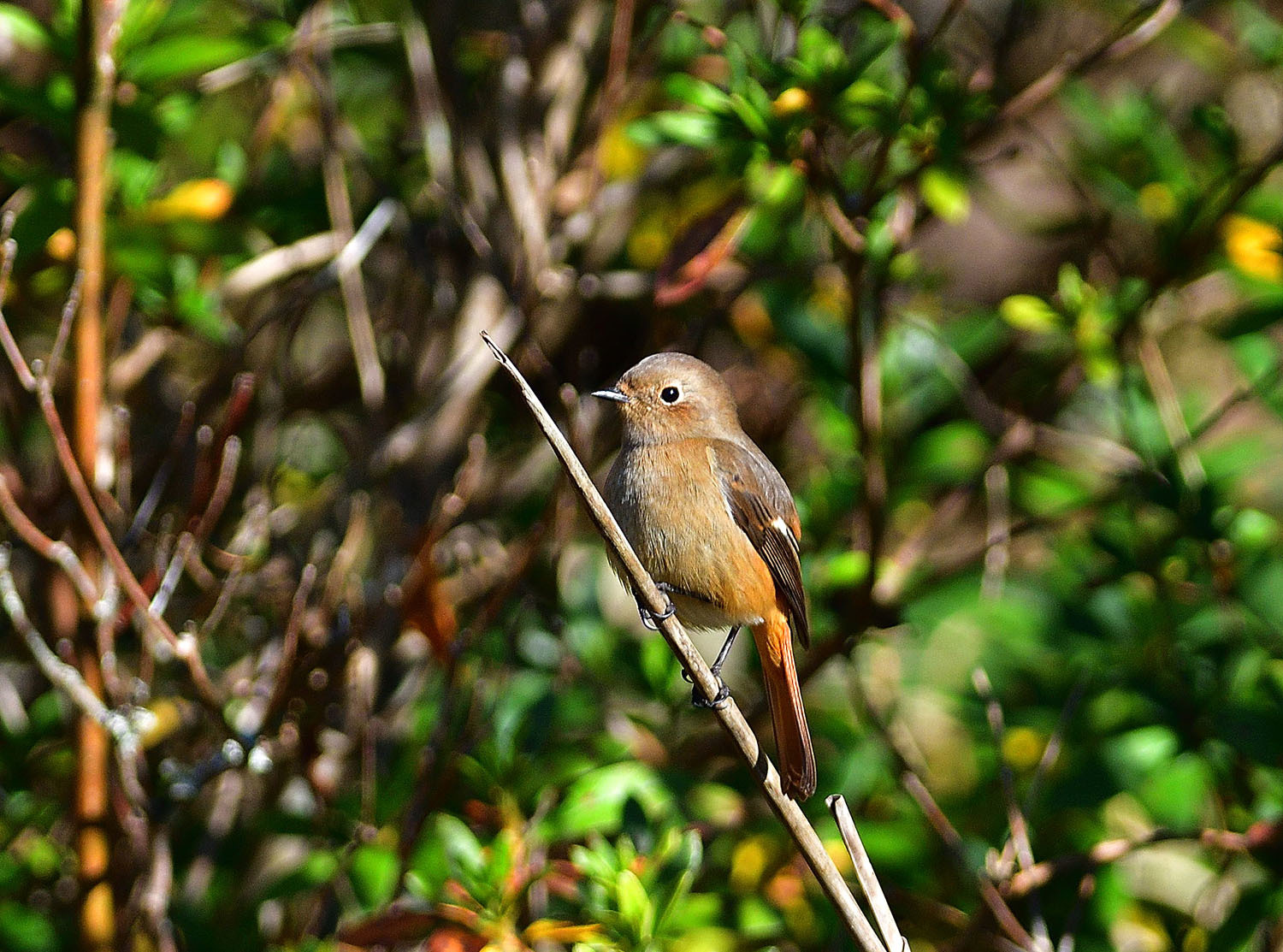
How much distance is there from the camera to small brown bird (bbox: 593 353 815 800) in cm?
295

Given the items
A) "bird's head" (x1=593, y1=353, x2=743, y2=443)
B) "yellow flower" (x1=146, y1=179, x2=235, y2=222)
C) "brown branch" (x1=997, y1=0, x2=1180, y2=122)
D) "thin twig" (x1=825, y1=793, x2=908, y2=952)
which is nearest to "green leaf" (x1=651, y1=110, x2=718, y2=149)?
"bird's head" (x1=593, y1=353, x2=743, y2=443)

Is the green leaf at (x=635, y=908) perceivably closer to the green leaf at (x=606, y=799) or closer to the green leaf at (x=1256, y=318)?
the green leaf at (x=606, y=799)

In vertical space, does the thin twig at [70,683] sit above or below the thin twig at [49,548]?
below

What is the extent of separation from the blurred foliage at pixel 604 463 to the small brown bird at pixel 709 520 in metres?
0.32

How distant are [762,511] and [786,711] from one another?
457 millimetres

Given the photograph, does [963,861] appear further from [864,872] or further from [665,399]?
[665,399]

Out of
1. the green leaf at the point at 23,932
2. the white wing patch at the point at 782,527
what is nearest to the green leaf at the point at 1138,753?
the white wing patch at the point at 782,527

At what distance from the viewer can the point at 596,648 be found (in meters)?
3.77

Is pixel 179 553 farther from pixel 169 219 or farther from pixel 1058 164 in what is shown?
pixel 1058 164

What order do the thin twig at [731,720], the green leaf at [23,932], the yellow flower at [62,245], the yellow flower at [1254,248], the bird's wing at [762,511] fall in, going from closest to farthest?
the thin twig at [731,720], the bird's wing at [762,511], the green leaf at [23,932], the yellow flower at [62,245], the yellow flower at [1254,248]

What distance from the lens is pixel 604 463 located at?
427cm

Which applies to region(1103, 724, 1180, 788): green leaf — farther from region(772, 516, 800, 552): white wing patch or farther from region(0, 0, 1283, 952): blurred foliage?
region(772, 516, 800, 552): white wing patch

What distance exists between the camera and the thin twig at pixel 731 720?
6.63 feet

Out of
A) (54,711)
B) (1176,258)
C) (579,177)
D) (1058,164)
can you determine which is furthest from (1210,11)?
(54,711)
